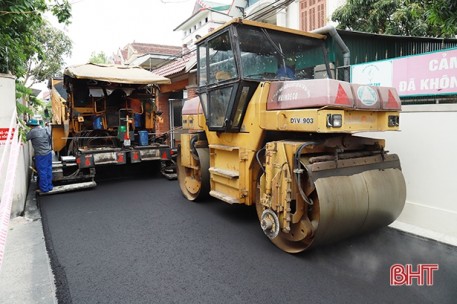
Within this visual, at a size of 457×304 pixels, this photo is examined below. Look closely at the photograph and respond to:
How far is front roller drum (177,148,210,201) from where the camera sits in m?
5.08

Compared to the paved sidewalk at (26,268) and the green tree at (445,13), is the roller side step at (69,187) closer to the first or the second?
the paved sidewalk at (26,268)

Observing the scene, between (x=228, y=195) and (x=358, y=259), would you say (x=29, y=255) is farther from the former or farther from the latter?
(x=358, y=259)

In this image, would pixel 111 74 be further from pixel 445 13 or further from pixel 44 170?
pixel 445 13

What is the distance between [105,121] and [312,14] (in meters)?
7.74

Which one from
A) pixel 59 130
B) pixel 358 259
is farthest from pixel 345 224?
pixel 59 130

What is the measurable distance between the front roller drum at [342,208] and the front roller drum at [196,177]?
71.4 inches

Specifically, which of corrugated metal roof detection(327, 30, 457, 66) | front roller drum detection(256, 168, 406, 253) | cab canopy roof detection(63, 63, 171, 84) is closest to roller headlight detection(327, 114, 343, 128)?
front roller drum detection(256, 168, 406, 253)

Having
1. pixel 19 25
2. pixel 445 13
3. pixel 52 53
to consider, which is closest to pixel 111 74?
pixel 19 25

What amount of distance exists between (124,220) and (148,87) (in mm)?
4076

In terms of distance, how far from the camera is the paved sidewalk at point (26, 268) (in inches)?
106

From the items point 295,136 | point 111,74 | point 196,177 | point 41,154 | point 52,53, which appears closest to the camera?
point 295,136

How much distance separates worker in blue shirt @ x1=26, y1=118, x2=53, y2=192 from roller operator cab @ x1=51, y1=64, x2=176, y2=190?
407 millimetres

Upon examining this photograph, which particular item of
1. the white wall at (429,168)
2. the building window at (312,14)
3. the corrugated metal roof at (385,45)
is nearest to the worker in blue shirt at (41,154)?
the white wall at (429,168)

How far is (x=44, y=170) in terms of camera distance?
5.99 meters
